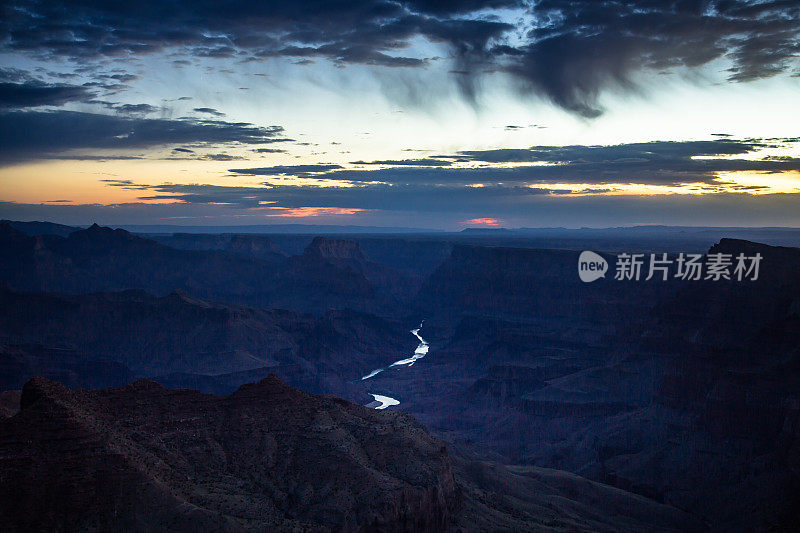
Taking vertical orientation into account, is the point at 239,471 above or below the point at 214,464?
below

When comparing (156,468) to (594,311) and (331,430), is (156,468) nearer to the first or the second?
(331,430)

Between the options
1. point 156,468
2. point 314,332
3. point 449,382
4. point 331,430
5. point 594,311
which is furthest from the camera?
point 314,332

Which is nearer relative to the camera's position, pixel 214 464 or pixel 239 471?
pixel 239 471

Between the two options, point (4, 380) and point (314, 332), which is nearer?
point (4, 380)

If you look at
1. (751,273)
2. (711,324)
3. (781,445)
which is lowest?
(781,445)

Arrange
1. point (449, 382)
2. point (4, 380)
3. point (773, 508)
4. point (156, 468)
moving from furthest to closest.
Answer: point (449, 382)
point (4, 380)
point (773, 508)
point (156, 468)

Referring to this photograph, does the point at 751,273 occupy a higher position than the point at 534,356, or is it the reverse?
the point at 751,273

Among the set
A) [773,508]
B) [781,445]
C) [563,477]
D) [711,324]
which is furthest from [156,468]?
[711,324]
